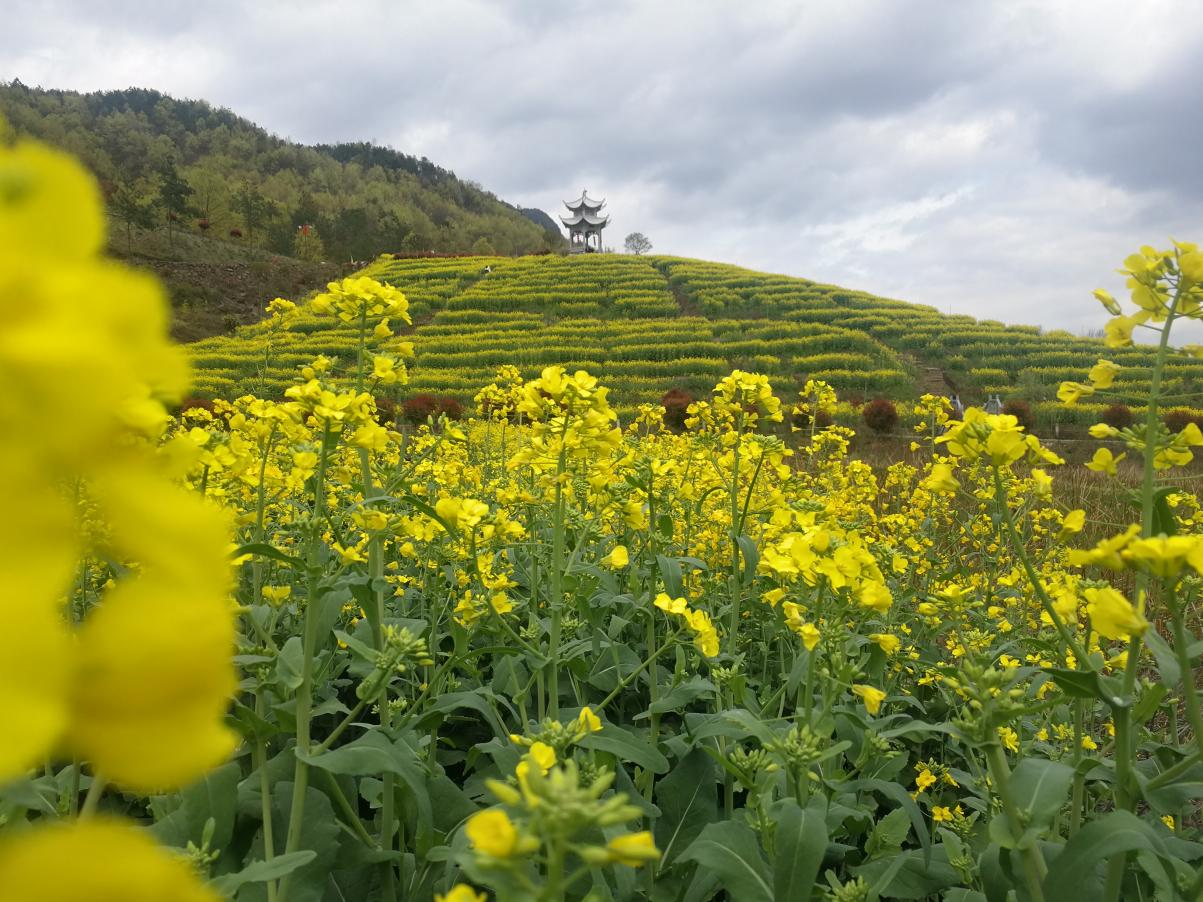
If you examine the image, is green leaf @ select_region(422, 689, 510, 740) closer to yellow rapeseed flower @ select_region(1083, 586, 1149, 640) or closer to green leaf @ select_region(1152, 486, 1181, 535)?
yellow rapeseed flower @ select_region(1083, 586, 1149, 640)

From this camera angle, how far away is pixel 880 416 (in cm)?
1529

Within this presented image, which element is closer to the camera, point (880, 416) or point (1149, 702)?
point (1149, 702)

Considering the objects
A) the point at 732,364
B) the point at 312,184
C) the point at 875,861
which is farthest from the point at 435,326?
the point at 312,184

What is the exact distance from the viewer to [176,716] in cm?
33

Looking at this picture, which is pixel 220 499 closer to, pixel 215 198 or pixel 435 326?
→ pixel 435 326

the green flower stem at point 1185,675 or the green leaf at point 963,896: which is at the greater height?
the green flower stem at point 1185,675

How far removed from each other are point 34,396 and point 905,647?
3834 millimetres

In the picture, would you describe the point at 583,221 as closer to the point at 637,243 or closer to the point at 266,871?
the point at 637,243

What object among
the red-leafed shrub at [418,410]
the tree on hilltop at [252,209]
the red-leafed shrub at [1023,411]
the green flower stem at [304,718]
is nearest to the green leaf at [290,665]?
the green flower stem at [304,718]

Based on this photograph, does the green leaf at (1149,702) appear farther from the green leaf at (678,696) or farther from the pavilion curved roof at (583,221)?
the pavilion curved roof at (583,221)

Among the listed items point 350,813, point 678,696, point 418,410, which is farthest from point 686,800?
point 418,410

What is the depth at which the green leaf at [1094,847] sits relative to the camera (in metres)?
1.36

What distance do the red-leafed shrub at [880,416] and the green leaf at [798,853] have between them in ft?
48.1

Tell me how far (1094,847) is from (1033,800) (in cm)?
12
